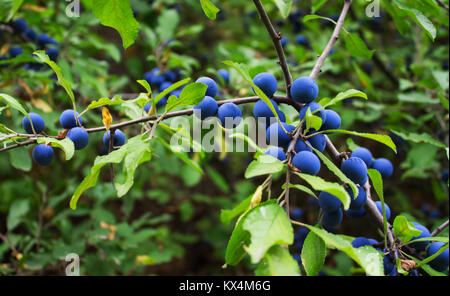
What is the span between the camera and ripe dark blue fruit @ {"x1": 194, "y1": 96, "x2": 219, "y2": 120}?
3.44ft

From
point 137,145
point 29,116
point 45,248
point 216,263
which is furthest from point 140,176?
point 137,145

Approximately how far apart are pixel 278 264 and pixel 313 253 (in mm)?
203

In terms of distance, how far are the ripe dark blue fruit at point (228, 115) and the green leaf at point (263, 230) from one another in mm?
332

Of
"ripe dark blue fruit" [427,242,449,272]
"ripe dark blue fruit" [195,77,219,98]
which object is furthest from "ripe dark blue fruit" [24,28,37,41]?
"ripe dark blue fruit" [427,242,449,272]

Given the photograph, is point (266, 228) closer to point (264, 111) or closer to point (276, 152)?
point (276, 152)

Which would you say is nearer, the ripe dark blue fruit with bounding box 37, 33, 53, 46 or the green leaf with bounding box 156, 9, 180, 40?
the ripe dark blue fruit with bounding box 37, 33, 53, 46

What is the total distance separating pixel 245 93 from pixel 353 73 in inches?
51.7

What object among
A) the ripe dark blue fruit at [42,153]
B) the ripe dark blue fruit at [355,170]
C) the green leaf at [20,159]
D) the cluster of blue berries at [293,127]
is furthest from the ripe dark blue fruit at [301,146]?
the green leaf at [20,159]

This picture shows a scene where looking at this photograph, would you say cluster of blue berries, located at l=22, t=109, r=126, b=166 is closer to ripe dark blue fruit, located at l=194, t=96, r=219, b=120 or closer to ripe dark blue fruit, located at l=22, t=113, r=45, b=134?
ripe dark blue fruit, located at l=22, t=113, r=45, b=134

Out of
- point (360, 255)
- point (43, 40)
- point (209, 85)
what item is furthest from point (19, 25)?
Result: point (360, 255)

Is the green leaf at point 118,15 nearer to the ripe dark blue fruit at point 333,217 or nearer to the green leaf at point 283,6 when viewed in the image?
the green leaf at point 283,6

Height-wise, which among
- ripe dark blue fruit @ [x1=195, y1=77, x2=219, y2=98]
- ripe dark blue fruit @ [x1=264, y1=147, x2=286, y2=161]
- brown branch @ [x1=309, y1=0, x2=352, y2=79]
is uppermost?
brown branch @ [x1=309, y1=0, x2=352, y2=79]

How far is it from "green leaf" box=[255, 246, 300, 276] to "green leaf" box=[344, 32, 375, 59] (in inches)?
36.6
